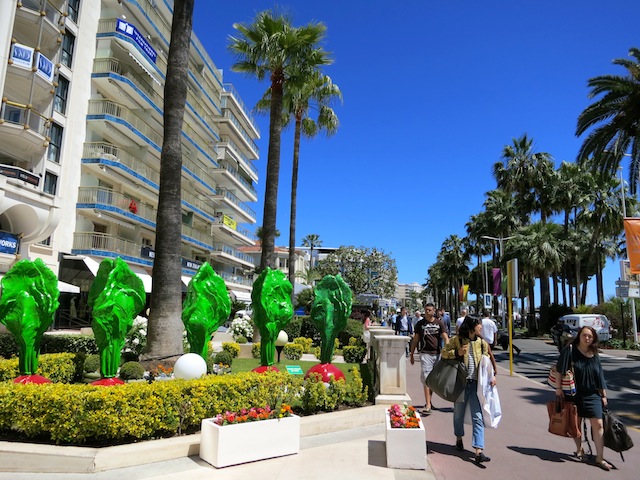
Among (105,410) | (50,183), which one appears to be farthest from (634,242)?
(50,183)

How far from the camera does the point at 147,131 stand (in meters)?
31.6

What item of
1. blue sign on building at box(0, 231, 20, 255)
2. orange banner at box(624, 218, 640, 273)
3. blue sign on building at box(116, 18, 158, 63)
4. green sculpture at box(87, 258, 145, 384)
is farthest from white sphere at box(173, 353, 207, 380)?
blue sign on building at box(116, 18, 158, 63)

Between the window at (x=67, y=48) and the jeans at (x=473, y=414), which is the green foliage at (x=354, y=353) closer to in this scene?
the jeans at (x=473, y=414)

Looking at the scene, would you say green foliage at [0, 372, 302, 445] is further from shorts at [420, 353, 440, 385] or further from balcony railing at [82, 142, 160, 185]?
balcony railing at [82, 142, 160, 185]

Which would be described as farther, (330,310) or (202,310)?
(202,310)

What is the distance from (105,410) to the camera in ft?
17.5

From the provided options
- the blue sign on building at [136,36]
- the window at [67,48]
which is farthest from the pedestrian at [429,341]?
the blue sign on building at [136,36]

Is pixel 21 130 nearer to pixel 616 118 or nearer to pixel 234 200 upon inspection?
pixel 616 118

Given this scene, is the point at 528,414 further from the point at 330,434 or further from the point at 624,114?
the point at 624,114

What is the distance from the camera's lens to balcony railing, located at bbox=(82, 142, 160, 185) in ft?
86.0

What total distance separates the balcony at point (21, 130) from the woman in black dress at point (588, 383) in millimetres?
19979

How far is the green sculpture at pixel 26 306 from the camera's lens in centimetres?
746

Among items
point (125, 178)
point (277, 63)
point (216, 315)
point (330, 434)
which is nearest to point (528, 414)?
point (330, 434)

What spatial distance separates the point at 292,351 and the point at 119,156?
63.7ft
